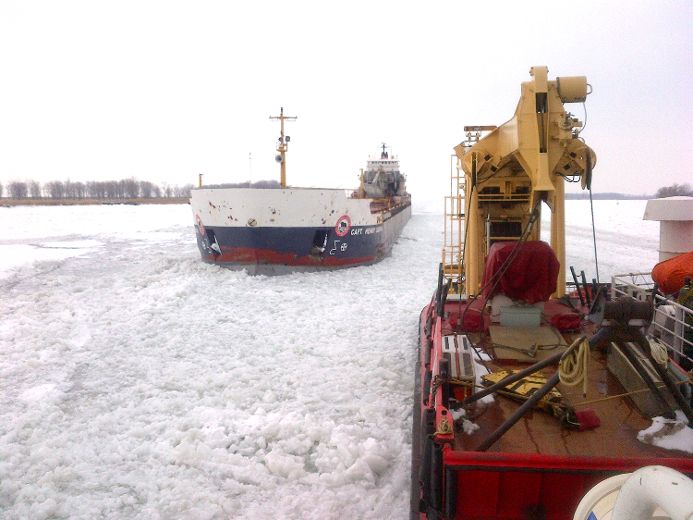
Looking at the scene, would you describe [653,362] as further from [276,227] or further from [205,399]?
[276,227]

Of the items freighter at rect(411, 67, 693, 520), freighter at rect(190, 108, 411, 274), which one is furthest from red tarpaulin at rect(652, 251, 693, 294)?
freighter at rect(190, 108, 411, 274)

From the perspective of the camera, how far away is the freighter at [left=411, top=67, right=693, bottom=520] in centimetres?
242

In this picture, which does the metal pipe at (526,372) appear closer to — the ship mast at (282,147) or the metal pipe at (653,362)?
the metal pipe at (653,362)

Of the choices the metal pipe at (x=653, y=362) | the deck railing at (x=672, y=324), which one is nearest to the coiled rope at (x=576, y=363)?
the metal pipe at (x=653, y=362)

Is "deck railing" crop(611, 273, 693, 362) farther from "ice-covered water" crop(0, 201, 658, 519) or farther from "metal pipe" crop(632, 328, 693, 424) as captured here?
"ice-covered water" crop(0, 201, 658, 519)

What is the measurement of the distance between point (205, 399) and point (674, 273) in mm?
5559

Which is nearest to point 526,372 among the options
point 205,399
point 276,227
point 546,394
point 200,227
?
point 546,394

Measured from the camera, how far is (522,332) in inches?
182

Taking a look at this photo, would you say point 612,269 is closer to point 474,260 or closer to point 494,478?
point 474,260

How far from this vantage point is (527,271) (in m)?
4.61

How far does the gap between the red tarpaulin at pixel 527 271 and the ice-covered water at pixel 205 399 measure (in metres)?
1.72

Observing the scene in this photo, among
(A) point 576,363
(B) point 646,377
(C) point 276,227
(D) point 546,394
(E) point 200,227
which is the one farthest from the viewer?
(E) point 200,227

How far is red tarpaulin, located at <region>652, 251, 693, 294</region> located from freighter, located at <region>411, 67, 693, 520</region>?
0.03 meters

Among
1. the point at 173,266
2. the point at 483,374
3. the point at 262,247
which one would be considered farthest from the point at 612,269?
the point at 173,266
